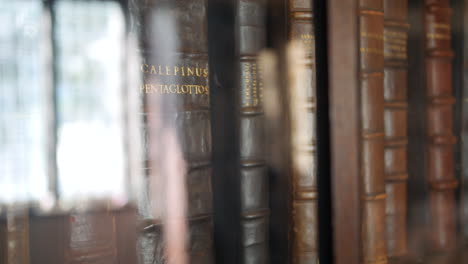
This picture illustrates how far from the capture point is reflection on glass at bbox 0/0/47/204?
0.38 meters

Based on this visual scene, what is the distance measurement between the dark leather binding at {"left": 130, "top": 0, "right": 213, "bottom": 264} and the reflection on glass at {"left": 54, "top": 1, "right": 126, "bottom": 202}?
4cm

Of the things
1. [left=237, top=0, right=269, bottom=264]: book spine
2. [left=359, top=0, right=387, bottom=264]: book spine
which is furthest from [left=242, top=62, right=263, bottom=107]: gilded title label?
[left=359, top=0, right=387, bottom=264]: book spine

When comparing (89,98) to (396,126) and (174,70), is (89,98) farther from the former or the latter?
(396,126)

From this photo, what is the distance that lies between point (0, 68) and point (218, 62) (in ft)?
0.98

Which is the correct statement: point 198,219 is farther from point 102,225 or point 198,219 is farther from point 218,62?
point 218,62

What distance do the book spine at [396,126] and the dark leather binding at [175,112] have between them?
0.31 m

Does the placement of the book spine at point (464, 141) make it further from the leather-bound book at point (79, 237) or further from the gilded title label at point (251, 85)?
the leather-bound book at point (79, 237)

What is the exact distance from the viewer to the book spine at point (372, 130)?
41 centimetres

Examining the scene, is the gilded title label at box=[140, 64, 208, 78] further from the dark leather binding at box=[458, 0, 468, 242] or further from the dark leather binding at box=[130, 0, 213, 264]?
the dark leather binding at box=[458, 0, 468, 242]

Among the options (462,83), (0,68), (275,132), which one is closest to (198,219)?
(275,132)

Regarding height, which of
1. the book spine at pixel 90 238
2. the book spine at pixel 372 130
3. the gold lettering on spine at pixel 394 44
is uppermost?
the gold lettering on spine at pixel 394 44

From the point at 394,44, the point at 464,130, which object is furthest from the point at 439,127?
Result: the point at 394,44

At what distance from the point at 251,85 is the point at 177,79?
0.13 m

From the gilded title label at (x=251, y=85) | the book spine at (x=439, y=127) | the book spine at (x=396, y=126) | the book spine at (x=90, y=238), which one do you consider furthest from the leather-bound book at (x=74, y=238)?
the book spine at (x=439, y=127)
